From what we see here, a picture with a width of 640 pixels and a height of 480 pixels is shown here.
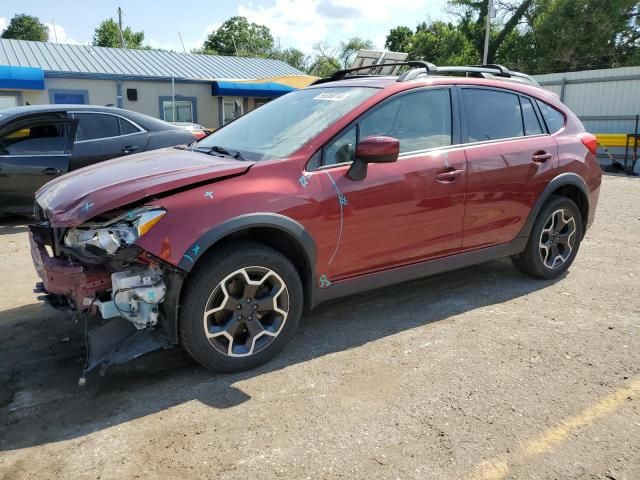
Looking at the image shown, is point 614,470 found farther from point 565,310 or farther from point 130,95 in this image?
point 130,95

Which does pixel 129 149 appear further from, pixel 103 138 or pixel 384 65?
pixel 384 65

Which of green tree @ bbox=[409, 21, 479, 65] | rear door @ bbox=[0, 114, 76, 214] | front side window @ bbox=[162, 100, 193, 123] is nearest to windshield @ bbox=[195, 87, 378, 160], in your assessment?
rear door @ bbox=[0, 114, 76, 214]

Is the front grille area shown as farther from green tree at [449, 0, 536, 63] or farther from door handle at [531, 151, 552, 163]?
green tree at [449, 0, 536, 63]

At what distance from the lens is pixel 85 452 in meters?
2.59

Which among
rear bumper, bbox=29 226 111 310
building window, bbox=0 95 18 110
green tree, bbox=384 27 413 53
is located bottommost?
rear bumper, bbox=29 226 111 310

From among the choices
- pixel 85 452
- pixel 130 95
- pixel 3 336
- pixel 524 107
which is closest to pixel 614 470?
pixel 85 452

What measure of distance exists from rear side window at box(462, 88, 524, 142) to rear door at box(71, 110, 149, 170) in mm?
5007

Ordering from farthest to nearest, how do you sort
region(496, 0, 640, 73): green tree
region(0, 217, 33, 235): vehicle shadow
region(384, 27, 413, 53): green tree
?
1. region(384, 27, 413, 53): green tree
2. region(496, 0, 640, 73): green tree
3. region(0, 217, 33, 235): vehicle shadow

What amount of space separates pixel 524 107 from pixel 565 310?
175 centimetres

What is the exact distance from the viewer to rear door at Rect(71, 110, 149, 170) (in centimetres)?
740

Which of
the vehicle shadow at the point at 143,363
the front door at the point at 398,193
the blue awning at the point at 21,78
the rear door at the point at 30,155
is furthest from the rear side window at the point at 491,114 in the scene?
the blue awning at the point at 21,78

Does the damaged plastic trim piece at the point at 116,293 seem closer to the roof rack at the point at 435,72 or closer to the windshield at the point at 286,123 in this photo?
the windshield at the point at 286,123

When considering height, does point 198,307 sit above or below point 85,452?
above

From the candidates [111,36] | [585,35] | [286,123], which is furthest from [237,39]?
[286,123]
